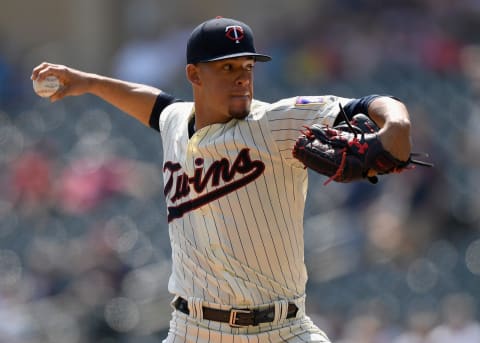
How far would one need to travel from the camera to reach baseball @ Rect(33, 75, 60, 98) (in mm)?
4117

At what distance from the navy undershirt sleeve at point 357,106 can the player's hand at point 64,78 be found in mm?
1344

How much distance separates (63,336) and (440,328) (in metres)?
2.88

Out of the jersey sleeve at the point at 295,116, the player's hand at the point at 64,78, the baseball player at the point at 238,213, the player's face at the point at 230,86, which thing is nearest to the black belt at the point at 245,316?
the baseball player at the point at 238,213

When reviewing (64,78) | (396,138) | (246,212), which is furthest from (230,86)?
(64,78)

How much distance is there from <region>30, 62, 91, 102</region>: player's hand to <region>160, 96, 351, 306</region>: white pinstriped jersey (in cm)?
81

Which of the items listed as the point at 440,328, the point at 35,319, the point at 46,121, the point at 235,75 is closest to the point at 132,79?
the point at 46,121

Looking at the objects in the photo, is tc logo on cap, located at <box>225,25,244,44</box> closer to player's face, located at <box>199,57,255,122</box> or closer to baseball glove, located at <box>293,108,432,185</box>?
player's face, located at <box>199,57,255,122</box>

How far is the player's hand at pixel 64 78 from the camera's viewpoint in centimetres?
412

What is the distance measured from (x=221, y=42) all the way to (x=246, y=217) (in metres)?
0.62

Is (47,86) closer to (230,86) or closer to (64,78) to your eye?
(64,78)

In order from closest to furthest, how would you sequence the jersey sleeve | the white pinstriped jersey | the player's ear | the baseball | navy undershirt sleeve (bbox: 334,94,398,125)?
navy undershirt sleeve (bbox: 334,94,398,125) → the jersey sleeve → the white pinstriped jersey → the player's ear → the baseball

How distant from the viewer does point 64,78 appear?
4.18m

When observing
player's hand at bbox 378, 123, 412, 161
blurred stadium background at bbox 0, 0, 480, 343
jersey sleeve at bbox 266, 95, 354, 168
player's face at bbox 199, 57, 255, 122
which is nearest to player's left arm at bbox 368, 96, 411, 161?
player's hand at bbox 378, 123, 412, 161

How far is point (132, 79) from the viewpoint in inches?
416
